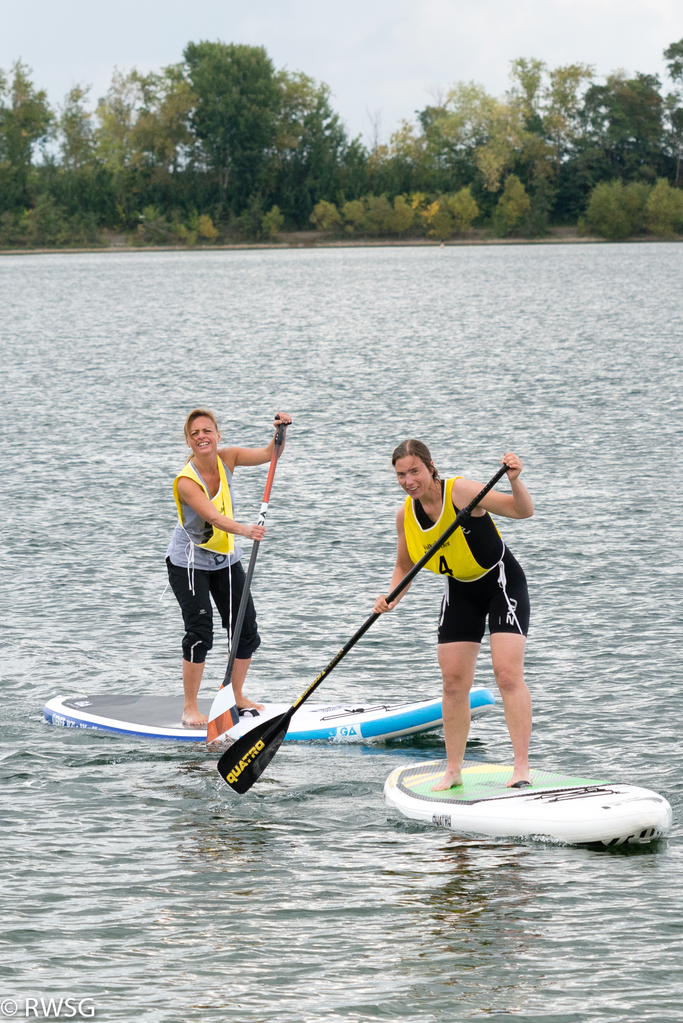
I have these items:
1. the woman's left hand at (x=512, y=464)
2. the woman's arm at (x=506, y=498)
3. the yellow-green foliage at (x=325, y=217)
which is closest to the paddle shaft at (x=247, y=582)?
the woman's arm at (x=506, y=498)

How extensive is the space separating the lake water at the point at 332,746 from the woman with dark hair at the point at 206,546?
77 centimetres

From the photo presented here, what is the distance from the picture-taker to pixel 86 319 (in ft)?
185

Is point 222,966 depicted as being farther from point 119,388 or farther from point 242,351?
point 242,351

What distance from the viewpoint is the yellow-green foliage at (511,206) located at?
4897 inches

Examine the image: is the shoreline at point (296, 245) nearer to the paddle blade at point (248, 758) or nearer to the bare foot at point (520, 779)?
the paddle blade at point (248, 758)

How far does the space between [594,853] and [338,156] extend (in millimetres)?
137714

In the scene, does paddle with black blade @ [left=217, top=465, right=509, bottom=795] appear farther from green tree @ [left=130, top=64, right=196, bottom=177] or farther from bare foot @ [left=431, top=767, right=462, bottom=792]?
green tree @ [left=130, top=64, right=196, bottom=177]

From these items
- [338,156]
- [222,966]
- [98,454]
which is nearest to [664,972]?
[222,966]

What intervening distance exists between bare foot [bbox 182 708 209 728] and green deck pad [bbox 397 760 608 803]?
1.70 m

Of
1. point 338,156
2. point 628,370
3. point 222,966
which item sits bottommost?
point 222,966

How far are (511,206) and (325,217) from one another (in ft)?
66.0

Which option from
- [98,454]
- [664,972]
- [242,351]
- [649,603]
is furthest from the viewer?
[242,351]

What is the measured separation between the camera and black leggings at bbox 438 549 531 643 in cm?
665

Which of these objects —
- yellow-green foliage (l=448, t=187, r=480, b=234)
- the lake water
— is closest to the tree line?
yellow-green foliage (l=448, t=187, r=480, b=234)
